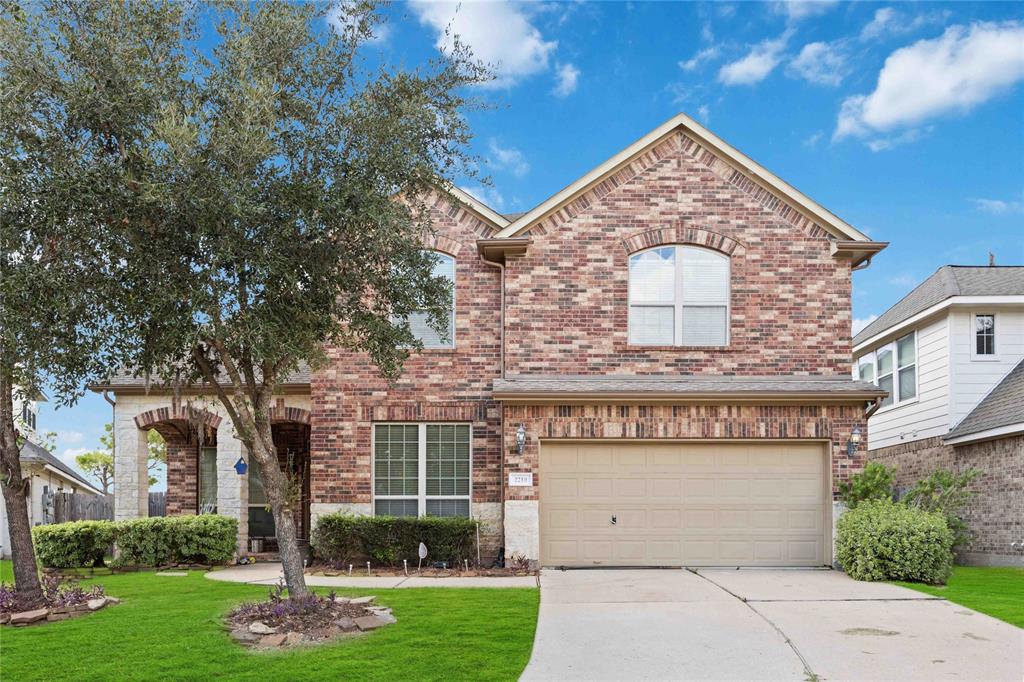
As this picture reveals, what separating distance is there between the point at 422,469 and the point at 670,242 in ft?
19.9

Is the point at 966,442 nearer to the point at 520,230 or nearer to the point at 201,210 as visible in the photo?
the point at 520,230

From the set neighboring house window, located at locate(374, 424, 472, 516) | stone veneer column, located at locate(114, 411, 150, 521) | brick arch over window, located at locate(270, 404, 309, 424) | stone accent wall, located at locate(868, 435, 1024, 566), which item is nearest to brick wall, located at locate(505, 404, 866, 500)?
neighboring house window, located at locate(374, 424, 472, 516)

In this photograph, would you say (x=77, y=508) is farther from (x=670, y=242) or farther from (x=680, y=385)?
(x=670, y=242)

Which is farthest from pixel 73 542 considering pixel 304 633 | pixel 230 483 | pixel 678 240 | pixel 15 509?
pixel 678 240

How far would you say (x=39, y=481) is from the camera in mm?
25594

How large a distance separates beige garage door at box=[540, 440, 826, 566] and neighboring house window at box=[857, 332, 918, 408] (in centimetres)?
631

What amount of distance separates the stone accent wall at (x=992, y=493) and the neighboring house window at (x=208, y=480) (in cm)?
1548

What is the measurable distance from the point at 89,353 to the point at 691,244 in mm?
10527

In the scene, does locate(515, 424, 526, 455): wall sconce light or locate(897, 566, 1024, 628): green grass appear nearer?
locate(897, 566, 1024, 628): green grass

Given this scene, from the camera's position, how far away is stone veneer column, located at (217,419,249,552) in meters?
18.0

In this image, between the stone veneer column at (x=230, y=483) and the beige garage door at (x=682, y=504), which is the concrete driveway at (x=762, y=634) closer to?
the beige garage door at (x=682, y=504)

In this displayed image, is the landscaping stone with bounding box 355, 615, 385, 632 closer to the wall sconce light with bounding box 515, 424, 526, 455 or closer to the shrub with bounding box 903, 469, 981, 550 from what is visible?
the wall sconce light with bounding box 515, 424, 526, 455

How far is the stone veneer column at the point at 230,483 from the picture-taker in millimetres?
17953


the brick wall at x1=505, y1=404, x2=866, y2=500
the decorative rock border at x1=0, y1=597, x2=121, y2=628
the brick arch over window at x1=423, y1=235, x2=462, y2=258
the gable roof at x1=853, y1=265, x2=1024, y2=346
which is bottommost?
the decorative rock border at x1=0, y1=597, x2=121, y2=628
